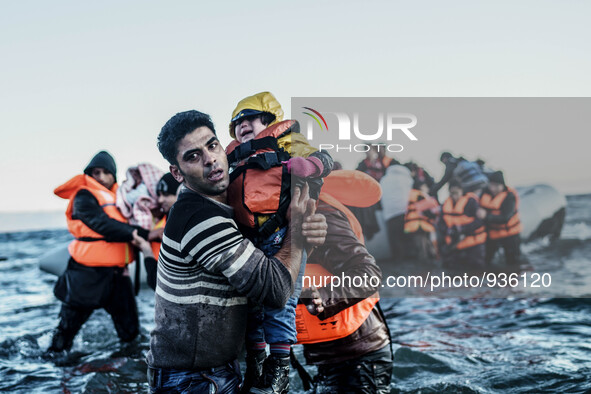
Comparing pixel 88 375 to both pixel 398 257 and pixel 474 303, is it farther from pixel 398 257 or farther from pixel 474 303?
pixel 474 303

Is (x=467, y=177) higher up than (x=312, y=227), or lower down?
higher up

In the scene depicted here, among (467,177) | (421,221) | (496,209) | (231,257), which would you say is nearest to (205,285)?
(231,257)

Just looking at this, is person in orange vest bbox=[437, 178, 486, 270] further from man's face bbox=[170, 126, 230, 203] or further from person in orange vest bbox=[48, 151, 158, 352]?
man's face bbox=[170, 126, 230, 203]

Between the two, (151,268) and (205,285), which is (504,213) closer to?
(151,268)

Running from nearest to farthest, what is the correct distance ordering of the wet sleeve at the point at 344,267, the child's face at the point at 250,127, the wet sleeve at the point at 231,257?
the wet sleeve at the point at 231,257
the wet sleeve at the point at 344,267
the child's face at the point at 250,127

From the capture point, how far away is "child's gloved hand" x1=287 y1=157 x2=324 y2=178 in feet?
9.12

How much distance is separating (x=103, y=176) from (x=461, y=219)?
687 centimetres

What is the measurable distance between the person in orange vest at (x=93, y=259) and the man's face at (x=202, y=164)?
3.78 metres

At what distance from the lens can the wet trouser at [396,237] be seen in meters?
9.84

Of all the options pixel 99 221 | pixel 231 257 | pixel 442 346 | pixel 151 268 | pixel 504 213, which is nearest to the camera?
pixel 231 257

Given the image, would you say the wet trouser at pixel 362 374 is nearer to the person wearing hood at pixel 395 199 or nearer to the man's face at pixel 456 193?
the person wearing hood at pixel 395 199

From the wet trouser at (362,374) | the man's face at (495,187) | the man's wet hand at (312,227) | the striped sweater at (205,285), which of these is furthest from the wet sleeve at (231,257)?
the man's face at (495,187)

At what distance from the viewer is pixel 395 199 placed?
1033 centimetres

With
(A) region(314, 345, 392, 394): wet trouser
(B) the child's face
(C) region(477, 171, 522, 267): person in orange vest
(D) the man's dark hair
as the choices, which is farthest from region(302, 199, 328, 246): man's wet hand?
(C) region(477, 171, 522, 267): person in orange vest
